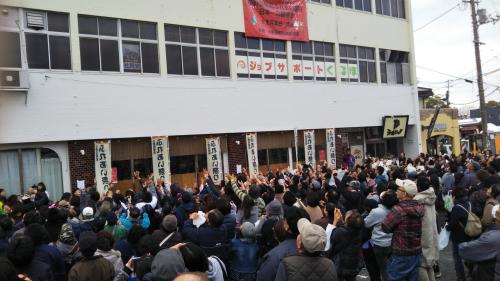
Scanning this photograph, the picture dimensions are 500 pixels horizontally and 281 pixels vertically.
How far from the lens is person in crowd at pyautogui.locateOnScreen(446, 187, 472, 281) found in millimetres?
5848

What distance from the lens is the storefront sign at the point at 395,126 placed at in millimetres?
22359

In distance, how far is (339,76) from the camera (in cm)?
2069

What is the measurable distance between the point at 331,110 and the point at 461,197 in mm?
13972

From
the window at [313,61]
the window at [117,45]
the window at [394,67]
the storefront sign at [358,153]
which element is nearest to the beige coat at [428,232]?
the window at [117,45]

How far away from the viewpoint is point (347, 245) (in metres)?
5.45

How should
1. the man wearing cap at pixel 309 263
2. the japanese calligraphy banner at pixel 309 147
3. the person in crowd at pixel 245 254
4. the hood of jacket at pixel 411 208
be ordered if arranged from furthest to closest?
the japanese calligraphy banner at pixel 309 147
the hood of jacket at pixel 411 208
the person in crowd at pixel 245 254
the man wearing cap at pixel 309 263

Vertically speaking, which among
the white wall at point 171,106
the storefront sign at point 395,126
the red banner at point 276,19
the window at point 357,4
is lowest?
the storefront sign at point 395,126

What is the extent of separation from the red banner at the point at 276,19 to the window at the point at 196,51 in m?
1.38

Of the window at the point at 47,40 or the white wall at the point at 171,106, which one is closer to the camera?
the window at the point at 47,40

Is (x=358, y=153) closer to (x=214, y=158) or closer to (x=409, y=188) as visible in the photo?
(x=214, y=158)

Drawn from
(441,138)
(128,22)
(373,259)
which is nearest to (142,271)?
(373,259)

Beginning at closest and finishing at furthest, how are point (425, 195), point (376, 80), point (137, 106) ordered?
point (425, 195), point (137, 106), point (376, 80)

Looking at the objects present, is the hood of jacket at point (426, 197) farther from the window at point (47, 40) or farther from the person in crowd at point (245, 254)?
the window at point (47, 40)

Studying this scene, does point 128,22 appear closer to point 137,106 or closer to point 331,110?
point 137,106
